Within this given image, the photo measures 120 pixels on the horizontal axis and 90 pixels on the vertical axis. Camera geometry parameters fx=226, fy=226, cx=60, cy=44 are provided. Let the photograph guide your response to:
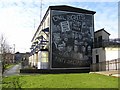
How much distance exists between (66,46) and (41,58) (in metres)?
4.58

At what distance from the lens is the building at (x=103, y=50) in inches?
1309

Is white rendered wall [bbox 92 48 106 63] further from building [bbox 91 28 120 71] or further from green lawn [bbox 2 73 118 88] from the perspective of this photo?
green lawn [bbox 2 73 118 88]

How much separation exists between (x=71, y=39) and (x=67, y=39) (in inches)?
28.7

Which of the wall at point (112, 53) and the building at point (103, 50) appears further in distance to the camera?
the wall at point (112, 53)

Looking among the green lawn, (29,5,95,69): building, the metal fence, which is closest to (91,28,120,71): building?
the metal fence

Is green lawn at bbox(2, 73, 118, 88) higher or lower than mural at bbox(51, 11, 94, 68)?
lower

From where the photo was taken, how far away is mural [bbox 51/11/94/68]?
121 ft

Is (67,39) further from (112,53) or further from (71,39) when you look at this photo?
(112,53)

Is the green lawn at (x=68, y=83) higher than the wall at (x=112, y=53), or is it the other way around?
the wall at (x=112, y=53)

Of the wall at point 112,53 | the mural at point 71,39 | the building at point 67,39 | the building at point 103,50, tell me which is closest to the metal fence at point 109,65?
the building at point 103,50

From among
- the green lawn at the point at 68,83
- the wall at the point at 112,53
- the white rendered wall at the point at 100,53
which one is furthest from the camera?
the white rendered wall at the point at 100,53

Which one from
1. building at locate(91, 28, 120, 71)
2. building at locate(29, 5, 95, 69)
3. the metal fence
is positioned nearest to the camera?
the metal fence

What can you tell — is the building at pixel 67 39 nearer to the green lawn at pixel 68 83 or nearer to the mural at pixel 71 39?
the mural at pixel 71 39

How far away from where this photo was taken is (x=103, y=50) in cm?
3628
